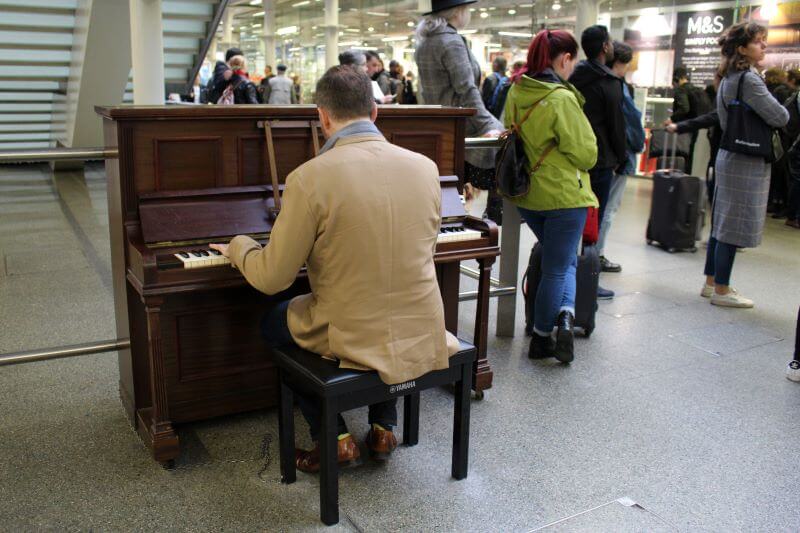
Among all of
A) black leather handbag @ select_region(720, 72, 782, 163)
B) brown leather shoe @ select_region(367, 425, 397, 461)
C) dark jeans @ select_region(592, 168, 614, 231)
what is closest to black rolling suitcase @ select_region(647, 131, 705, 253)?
black leather handbag @ select_region(720, 72, 782, 163)

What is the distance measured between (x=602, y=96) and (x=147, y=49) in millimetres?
4369

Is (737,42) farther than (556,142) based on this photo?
Yes

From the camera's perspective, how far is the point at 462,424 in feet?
8.06

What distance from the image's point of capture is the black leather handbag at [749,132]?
165 inches

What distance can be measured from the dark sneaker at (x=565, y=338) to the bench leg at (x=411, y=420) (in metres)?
1.03

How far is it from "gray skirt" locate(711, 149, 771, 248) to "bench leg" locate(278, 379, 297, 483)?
303 cm

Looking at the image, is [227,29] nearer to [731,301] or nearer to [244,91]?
[244,91]

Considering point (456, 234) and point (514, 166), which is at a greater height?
point (514, 166)

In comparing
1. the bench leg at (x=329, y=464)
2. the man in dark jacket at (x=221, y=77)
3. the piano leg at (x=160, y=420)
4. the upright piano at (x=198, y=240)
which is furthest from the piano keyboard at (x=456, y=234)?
the man in dark jacket at (x=221, y=77)

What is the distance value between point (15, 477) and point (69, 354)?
48 cm

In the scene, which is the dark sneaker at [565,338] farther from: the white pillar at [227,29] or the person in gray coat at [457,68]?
the white pillar at [227,29]

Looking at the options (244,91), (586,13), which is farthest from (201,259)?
(586,13)

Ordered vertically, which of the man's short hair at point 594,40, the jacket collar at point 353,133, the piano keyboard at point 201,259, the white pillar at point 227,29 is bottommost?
the piano keyboard at point 201,259

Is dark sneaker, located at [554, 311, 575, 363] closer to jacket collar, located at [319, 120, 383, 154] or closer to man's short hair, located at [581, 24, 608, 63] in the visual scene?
man's short hair, located at [581, 24, 608, 63]
